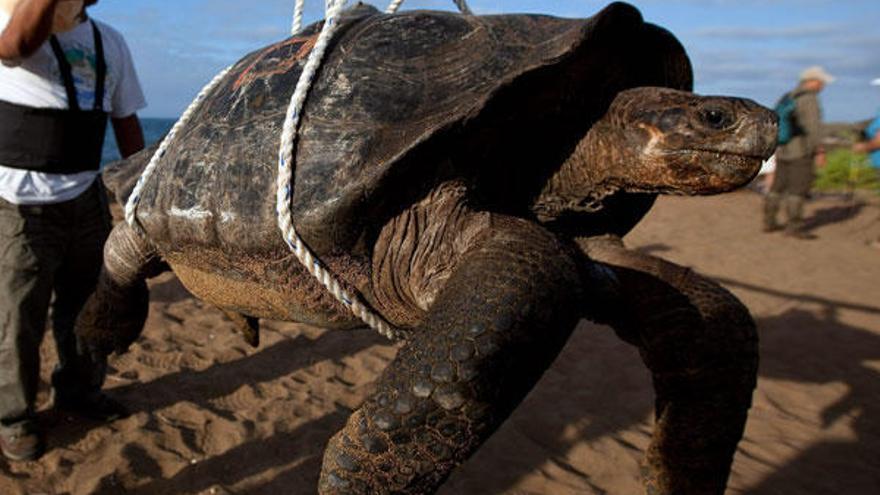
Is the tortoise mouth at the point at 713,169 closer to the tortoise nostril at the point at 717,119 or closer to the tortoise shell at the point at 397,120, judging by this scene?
the tortoise nostril at the point at 717,119

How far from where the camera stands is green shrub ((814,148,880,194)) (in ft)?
41.0

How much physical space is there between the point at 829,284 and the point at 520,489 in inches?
254

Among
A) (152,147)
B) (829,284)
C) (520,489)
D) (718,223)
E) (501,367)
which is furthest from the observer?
(718,223)

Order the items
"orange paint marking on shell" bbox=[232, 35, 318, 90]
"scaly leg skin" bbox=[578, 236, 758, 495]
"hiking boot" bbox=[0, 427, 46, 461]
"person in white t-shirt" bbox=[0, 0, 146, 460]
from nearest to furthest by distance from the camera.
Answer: "orange paint marking on shell" bbox=[232, 35, 318, 90] → "scaly leg skin" bbox=[578, 236, 758, 495] → "person in white t-shirt" bbox=[0, 0, 146, 460] → "hiking boot" bbox=[0, 427, 46, 461]

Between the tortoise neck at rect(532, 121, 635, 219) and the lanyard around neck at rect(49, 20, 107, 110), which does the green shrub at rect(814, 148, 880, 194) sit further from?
the lanyard around neck at rect(49, 20, 107, 110)

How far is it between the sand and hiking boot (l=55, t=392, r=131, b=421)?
64 millimetres

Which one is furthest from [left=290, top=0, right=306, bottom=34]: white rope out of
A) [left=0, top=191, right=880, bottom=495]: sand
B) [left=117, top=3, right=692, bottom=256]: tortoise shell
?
[left=0, top=191, right=880, bottom=495]: sand

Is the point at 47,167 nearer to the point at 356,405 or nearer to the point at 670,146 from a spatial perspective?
the point at 356,405

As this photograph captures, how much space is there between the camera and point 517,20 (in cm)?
177

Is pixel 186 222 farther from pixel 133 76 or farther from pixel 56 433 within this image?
pixel 56 433

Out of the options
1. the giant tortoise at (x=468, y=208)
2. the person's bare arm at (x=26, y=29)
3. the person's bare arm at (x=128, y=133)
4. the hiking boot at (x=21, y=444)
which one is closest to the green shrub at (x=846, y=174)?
the giant tortoise at (x=468, y=208)

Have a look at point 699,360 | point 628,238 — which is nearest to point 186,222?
point 699,360

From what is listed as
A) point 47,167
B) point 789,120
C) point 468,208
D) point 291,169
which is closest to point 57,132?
point 47,167

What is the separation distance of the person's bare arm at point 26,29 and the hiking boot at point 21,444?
2.07 m
